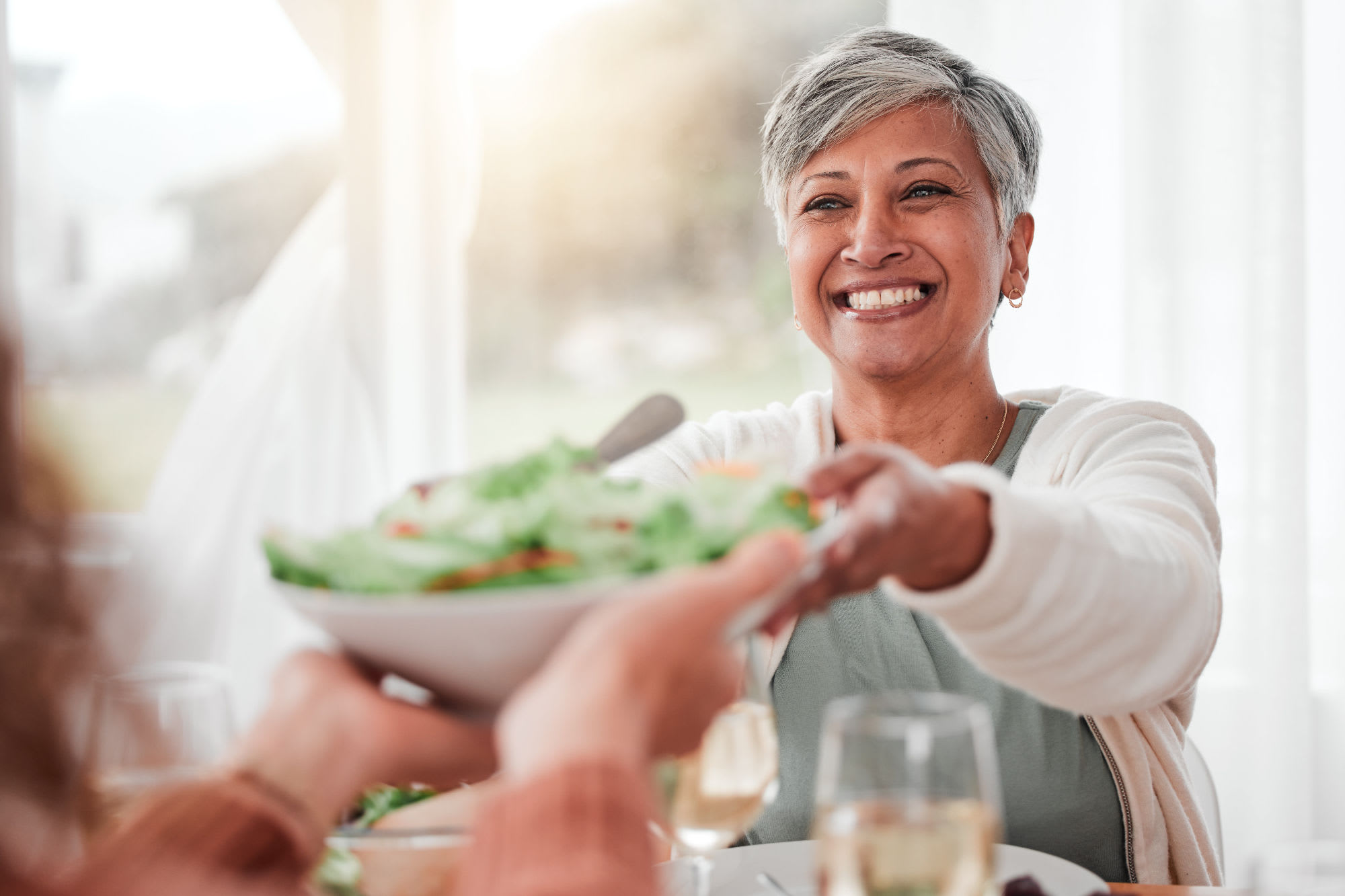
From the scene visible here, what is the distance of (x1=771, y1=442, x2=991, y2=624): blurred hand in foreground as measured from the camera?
0.84 meters

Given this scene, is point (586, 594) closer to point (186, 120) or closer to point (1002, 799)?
point (1002, 799)

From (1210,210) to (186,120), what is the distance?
2.38 metres

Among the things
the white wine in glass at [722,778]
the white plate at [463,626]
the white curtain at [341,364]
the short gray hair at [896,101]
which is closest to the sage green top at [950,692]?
the short gray hair at [896,101]

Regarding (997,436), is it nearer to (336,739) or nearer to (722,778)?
(722,778)

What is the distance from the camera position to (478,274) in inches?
114

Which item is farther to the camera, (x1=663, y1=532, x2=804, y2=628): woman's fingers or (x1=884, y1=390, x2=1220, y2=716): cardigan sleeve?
(x1=884, y1=390, x2=1220, y2=716): cardigan sleeve

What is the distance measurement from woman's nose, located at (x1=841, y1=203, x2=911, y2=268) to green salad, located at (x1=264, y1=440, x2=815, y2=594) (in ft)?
3.21

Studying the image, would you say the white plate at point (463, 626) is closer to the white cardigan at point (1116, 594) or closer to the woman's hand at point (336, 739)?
the woman's hand at point (336, 739)

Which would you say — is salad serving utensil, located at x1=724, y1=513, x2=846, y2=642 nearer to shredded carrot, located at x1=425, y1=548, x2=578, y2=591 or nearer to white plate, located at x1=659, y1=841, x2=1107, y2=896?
shredded carrot, located at x1=425, y1=548, x2=578, y2=591

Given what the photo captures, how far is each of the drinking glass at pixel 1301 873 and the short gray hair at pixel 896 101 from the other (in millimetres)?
1244

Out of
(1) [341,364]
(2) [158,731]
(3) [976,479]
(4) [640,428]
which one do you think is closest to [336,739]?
(2) [158,731]

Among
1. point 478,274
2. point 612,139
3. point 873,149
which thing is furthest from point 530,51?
point 873,149

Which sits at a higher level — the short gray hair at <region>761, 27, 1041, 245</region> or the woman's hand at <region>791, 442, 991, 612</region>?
the short gray hair at <region>761, 27, 1041, 245</region>

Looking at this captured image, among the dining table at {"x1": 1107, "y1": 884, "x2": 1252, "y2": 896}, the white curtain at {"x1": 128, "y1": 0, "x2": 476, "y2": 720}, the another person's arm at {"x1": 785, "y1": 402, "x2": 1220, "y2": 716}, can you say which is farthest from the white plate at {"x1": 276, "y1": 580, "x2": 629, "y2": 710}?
the white curtain at {"x1": 128, "y1": 0, "x2": 476, "y2": 720}
